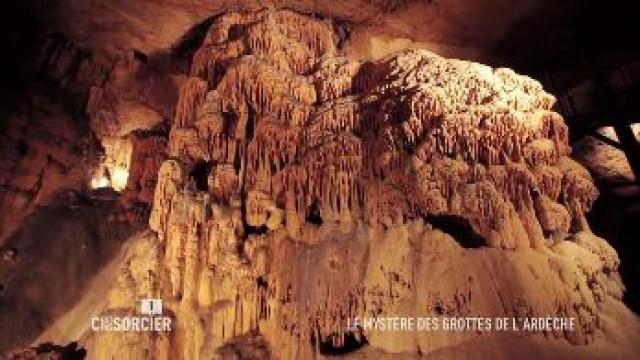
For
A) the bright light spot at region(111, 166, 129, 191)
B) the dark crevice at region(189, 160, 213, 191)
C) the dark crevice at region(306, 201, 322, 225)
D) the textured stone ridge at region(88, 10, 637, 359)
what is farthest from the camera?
the bright light spot at region(111, 166, 129, 191)

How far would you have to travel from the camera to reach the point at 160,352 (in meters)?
7.43

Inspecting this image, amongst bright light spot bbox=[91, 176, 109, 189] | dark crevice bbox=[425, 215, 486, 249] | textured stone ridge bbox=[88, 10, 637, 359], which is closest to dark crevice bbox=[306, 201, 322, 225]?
textured stone ridge bbox=[88, 10, 637, 359]

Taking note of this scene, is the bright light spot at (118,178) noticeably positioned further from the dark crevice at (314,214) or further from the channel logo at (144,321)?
the dark crevice at (314,214)

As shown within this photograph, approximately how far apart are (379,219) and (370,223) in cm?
16

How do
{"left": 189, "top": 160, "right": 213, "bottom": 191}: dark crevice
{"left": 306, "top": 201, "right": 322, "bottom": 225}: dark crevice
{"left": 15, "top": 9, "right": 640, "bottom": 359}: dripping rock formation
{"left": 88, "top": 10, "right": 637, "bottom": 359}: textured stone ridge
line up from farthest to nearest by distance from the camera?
{"left": 189, "top": 160, "right": 213, "bottom": 191}: dark crevice
{"left": 306, "top": 201, "right": 322, "bottom": 225}: dark crevice
{"left": 88, "top": 10, "right": 637, "bottom": 359}: textured stone ridge
{"left": 15, "top": 9, "right": 640, "bottom": 359}: dripping rock formation

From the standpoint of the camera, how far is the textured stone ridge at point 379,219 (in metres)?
7.07

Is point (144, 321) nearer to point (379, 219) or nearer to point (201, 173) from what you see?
point (201, 173)

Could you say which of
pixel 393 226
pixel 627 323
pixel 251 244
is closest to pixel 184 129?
pixel 251 244

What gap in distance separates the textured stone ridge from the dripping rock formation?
0.08 ft

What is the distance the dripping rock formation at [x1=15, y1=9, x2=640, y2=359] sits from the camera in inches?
274

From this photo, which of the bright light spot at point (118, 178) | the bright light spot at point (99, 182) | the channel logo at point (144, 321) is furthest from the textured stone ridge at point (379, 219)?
the bright light spot at point (118, 178)

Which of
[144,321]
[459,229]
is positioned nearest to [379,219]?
[459,229]

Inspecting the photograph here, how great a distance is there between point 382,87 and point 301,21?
9.65ft

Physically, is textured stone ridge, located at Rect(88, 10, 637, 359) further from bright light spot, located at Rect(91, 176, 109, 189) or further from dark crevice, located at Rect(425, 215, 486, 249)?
bright light spot, located at Rect(91, 176, 109, 189)
